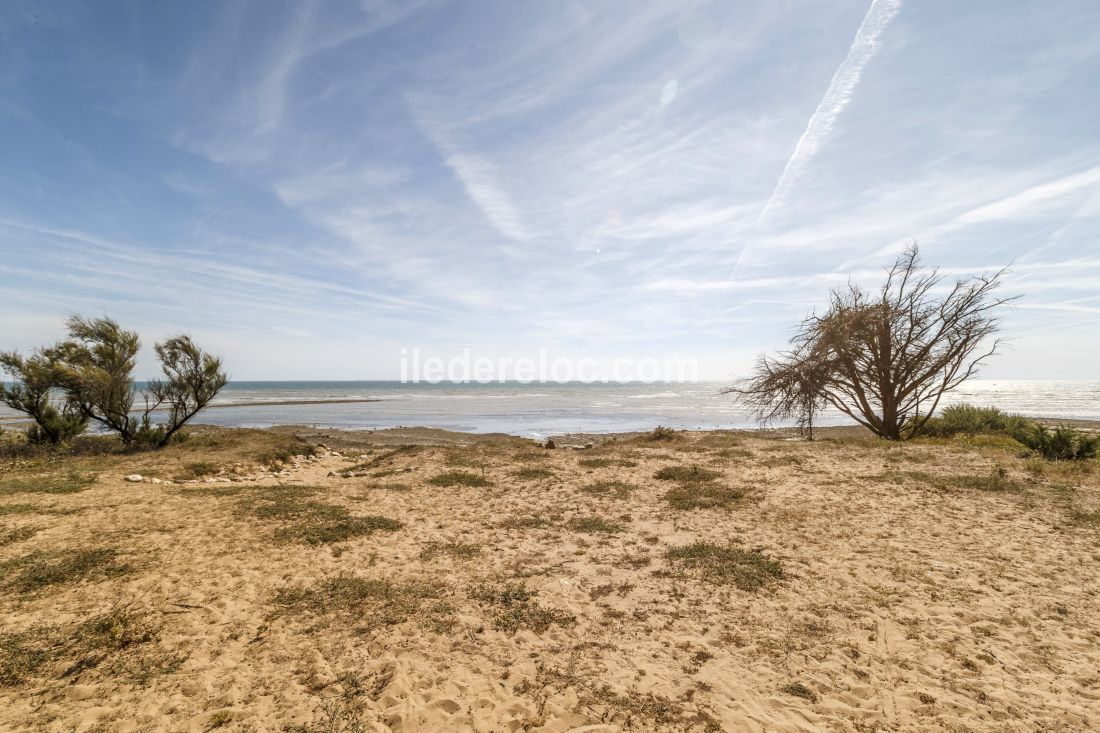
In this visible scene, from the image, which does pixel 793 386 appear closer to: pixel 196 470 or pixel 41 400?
pixel 196 470

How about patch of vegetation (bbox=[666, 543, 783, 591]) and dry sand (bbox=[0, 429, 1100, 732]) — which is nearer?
dry sand (bbox=[0, 429, 1100, 732])

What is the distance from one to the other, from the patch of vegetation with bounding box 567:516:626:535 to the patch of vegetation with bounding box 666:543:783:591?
59.9 inches

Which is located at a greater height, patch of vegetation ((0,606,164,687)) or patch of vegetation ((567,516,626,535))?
patch of vegetation ((0,606,164,687))

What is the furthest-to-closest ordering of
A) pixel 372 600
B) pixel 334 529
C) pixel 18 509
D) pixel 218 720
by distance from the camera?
pixel 18 509 < pixel 334 529 < pixel 372 600 < pixel 218 720

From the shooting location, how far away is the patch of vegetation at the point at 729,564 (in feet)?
22.3

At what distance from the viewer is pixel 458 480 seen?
13914 millimetres

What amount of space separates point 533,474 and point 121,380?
17.7 metres

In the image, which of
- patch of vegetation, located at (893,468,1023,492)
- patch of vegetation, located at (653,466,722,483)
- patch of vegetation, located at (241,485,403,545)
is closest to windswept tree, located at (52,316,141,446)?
patch of vegetation, located at (241,485,403,545)

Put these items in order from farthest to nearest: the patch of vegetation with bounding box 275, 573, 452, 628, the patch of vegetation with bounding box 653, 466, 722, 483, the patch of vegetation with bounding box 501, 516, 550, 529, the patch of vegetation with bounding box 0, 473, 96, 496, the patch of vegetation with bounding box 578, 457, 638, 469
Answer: the patch of vegetation with bounding box 578, 457, 638, 469, the patch of vegetation with bounding box 653, 466, 722, 483, the patch of vegetation with bounding box 0, 473, 96, 496, the patch of vegetation with bounding box 501, 516, 550, 529, the patch of vegetation with bounding box 275, 573, 452, 628

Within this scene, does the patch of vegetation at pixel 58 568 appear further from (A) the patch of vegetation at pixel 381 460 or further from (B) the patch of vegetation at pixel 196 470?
(A) the patch of vegetation at pixel 381 460

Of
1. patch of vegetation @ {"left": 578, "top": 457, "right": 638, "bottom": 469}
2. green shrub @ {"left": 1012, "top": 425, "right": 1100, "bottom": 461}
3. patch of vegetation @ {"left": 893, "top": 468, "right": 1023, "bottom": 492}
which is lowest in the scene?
patch of vegetation @ {"left": 578, "top": 457, "right": 638, "bottom": 469}

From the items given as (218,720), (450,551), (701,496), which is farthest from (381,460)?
(218,720)

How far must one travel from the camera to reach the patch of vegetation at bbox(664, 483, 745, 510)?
1105 cm

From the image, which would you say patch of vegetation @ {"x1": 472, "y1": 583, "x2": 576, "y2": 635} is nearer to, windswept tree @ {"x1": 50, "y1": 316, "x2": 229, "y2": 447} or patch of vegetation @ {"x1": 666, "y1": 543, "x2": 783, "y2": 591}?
patch of vegetation @ {"x1": 666, "y1": 543, "x2": 783, "y2": 591}
